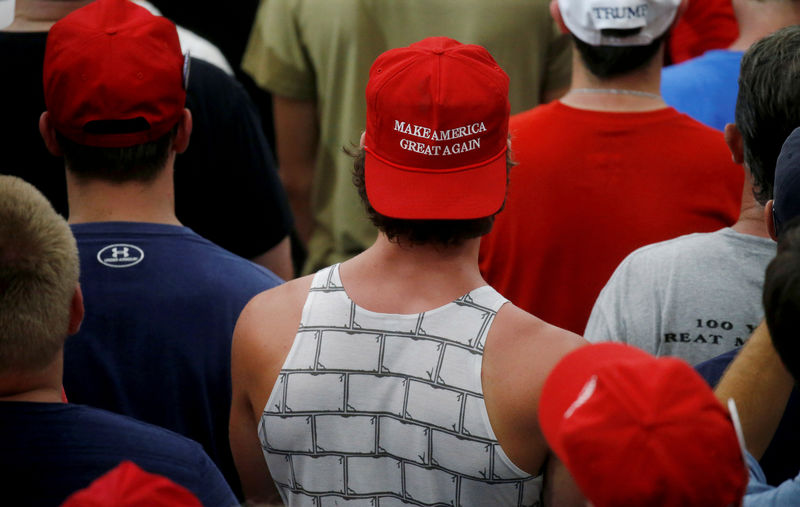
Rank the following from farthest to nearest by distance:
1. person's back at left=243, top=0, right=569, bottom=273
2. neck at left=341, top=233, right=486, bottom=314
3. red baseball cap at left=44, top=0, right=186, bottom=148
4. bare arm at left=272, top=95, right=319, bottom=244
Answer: bare arm at left=272, top=95, right=319, bottom=244, person's back at left=243, top=0, right=569, bottom=273, red baseball cap at left=44, top=0, right=186, bottom=148, neck at left=341, top=233, right=486, bottom=314

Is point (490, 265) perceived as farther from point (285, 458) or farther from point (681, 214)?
point (285, 458)

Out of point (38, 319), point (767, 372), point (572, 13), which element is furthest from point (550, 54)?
point (38, 319)

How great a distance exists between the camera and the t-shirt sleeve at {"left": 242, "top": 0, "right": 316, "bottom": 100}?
13.0 feet

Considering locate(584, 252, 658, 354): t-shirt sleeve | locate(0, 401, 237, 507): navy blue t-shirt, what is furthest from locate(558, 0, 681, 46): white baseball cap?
locate(0, 401, 237, 507): navy blue t-shirt

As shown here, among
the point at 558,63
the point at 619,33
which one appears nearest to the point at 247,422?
the point at 619,33

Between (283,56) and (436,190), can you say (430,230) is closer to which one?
(436,190)

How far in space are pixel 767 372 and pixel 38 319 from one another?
4.34ft

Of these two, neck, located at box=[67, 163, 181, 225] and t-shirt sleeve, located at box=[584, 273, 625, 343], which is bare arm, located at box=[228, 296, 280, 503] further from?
t-shirt sleeve, located at box=[584, 273, 625, 343]

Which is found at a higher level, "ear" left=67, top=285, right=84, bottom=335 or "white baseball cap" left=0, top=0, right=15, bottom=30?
"white baseball cap" left=0, top=0, right=15, bottom=30

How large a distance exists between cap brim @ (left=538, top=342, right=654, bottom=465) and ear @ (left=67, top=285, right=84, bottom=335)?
877 mm

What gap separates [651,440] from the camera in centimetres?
149

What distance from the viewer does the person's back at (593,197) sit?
2.87 meters

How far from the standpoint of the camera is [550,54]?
153 inches

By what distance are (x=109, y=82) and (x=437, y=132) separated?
36.2 inches
